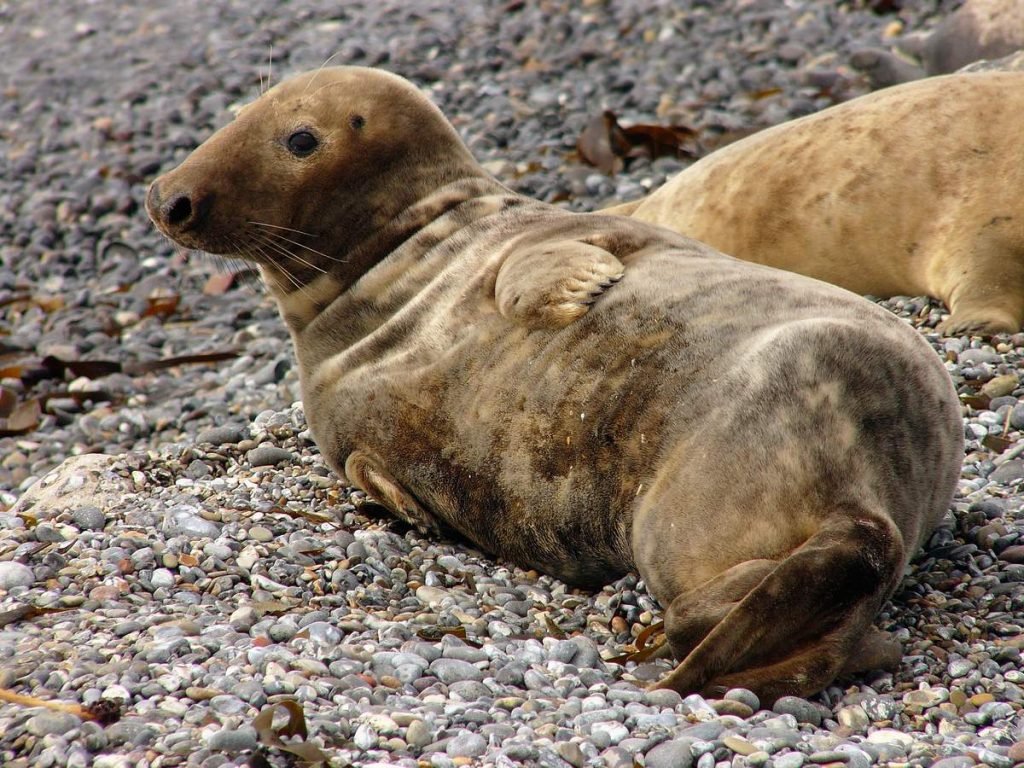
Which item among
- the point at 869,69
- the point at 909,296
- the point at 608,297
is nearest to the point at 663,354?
the point at 608,297

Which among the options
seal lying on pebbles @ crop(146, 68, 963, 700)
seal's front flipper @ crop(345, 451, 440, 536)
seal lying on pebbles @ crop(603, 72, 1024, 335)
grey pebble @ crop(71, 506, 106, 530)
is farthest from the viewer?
seal lying on pebbles @ crop(603, 72, 1024, 335)

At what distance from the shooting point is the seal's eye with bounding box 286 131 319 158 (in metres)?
4.36

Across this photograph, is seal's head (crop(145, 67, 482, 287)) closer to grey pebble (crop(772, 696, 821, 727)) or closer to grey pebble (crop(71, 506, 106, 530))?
grey pebble (crop(71, 506, 106, 530))

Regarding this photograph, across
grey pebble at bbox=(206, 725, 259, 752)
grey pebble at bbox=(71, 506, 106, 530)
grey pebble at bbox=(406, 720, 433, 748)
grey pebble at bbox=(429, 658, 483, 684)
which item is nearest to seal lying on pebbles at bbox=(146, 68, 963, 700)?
grey pebble at bbox=(429, 658, 483, 684)

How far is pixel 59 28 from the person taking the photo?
40.6ft

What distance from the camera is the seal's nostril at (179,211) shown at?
13.9 feet

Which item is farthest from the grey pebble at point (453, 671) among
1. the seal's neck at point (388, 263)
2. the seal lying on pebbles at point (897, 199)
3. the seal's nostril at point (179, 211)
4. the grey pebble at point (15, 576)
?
the seal lying on pebbles at point (897, 199)

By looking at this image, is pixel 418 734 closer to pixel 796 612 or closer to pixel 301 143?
pixel 796 612

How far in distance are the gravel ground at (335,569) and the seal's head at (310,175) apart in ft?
1.97

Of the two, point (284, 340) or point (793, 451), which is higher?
point (793, 451)

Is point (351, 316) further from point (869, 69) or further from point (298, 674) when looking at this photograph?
point (869, 69)

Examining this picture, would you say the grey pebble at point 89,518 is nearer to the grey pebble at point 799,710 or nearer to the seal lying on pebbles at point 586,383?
the seal lying on pebbles at point 586,383

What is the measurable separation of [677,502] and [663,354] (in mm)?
427

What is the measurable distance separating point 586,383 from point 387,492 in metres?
0.77
